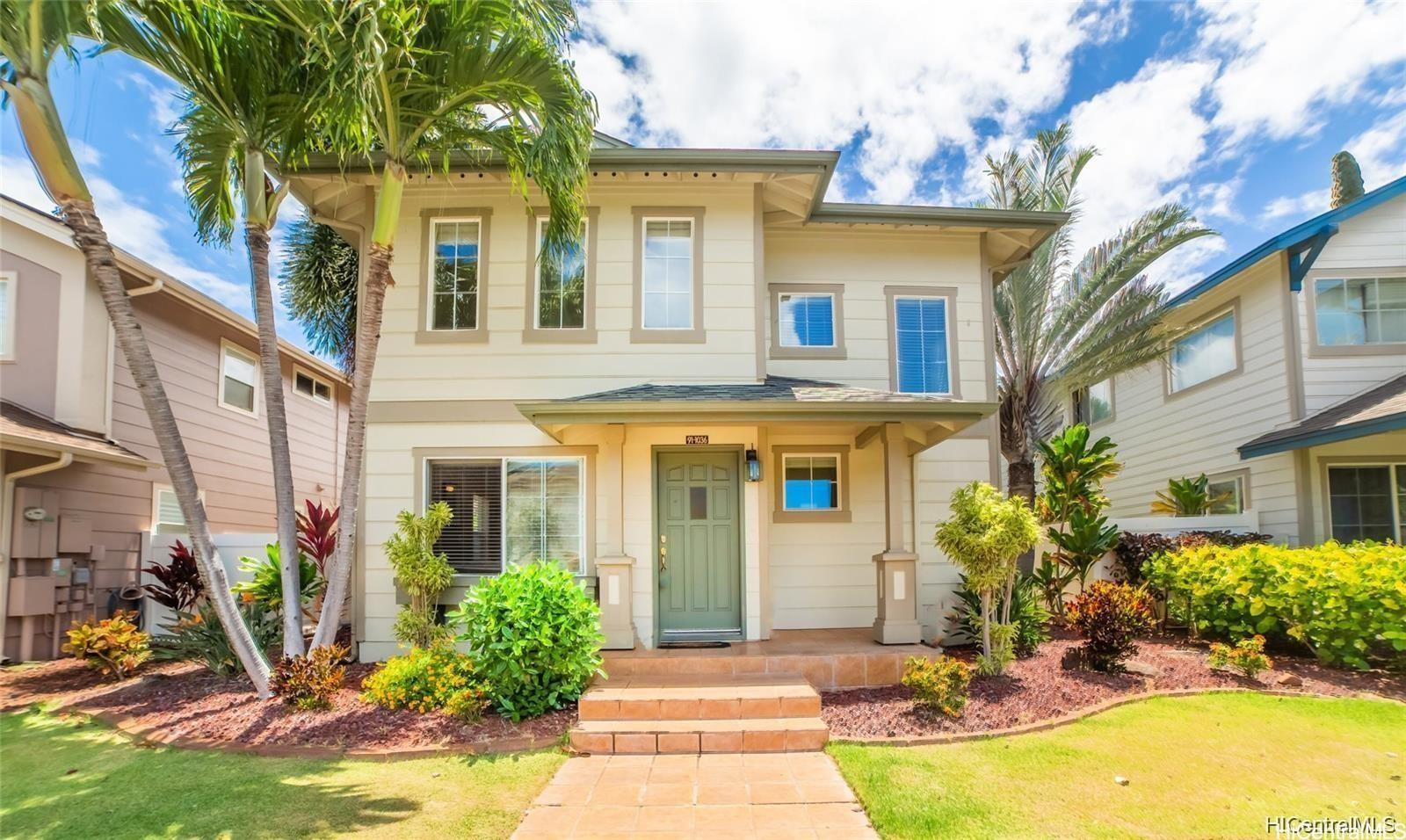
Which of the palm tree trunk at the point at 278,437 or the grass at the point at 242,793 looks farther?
the palm tree trunk at the point at 278,437

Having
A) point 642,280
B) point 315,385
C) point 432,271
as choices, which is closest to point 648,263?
point 642,280

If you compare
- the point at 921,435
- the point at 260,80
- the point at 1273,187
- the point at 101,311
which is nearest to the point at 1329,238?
the point at 1273,187

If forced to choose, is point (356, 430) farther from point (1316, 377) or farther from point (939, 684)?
point (1316, 377)

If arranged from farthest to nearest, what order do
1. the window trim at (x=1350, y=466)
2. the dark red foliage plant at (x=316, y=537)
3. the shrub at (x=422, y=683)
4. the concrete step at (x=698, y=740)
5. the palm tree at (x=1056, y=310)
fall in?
1. the palm tree at (x=1056, y=310)
2. the window trim at (x=1350, y=466)
3. the dark red foliage plant at (x=316, y=537)
4. the shrub at (x=422, y=683)
5. the concrete step at (x=698, y=740)

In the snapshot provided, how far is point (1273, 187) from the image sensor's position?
13648 mm

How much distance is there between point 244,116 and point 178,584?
6.09 m

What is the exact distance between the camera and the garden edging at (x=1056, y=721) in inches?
220

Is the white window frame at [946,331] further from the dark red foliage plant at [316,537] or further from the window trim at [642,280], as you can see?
the dark red foliage plant at [316,537]

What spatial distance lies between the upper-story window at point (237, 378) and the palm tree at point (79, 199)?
655 centimetres

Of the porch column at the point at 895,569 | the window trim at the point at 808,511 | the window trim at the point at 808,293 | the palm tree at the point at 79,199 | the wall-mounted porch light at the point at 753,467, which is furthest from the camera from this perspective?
the window trim at the point at 808,293

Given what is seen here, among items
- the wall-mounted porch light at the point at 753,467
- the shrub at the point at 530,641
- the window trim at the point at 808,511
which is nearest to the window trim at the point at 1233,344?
the window trim at the point at 808,511

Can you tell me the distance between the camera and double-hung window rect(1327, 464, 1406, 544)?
33.3 feet

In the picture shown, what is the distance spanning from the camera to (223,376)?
38.7 ft

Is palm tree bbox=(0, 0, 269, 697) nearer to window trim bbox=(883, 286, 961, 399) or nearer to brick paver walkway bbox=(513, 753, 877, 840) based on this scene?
brick paver walkway bbox=(513, 753, 877, 840)
